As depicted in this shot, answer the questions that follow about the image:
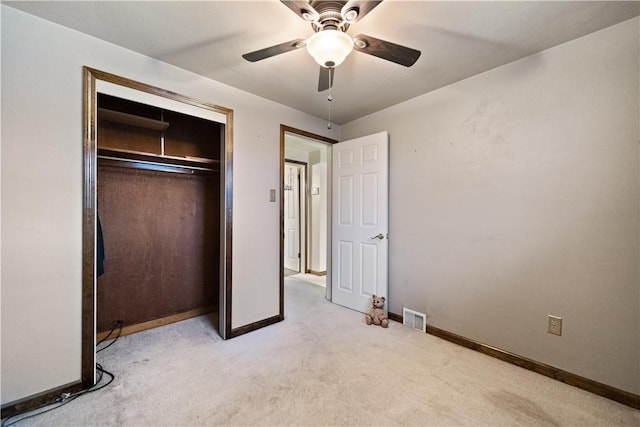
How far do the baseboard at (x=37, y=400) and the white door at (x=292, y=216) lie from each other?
3.74m

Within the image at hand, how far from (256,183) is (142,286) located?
1.56 metres

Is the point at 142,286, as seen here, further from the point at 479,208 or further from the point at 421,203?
the point at 479,208

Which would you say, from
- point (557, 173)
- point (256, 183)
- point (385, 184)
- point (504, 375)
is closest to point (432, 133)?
point (385, 184)

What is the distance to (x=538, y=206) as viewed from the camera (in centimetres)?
199

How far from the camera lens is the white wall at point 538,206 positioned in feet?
5.51

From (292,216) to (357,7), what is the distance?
4.35 meters

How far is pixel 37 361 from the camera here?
63.9 inches

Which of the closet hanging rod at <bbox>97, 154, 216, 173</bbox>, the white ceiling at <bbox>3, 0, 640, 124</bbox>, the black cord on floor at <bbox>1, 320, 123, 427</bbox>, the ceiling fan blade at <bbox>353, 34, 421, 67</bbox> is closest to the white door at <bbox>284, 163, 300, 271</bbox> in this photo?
the closet hanging rod at <bbox>97, 154, 216, 173</bbox>

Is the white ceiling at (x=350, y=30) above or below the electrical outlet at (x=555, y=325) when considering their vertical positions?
above

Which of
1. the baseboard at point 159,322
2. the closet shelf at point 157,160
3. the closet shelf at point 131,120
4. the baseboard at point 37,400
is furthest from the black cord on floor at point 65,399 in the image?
the closet shelf at point 131,120

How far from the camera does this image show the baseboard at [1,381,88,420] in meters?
1.52

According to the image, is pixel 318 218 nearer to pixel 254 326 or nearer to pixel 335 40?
pixel 254 326

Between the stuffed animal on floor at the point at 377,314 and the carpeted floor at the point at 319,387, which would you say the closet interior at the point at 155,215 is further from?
the stuffed animal on floor at the point at 377,314

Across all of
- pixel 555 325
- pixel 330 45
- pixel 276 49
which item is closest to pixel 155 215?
pixel 276 49
